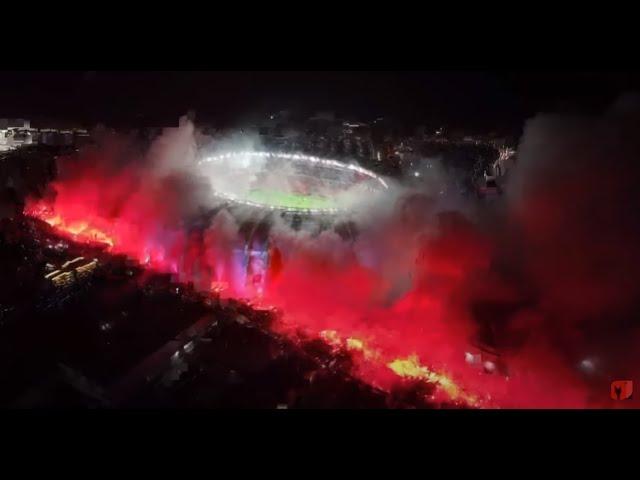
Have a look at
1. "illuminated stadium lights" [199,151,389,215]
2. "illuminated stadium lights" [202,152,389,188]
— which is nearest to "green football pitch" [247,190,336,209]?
"illuminated stadium lights" [199,151,389,215]

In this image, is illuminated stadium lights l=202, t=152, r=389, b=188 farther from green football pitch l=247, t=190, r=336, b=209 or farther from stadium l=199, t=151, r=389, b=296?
green football pitch l=247, t=190, r=336, b=209

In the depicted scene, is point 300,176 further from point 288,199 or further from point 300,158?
point 288,199

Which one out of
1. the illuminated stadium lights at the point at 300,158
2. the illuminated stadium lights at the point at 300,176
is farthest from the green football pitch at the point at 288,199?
the illuminated stadium lights at the point at 300,158

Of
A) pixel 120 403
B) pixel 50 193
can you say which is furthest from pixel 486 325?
pixel 50 193

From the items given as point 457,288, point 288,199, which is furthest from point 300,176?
point 457,288

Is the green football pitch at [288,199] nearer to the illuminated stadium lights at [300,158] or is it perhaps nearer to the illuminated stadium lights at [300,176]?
the illuminated stadium lights at [300,176]

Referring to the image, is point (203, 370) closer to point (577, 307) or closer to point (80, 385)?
point (80, 385)

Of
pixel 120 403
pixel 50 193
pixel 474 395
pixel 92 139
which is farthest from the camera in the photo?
pixel 92 139

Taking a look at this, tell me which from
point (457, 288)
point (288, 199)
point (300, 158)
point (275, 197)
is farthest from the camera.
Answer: point (300, 158)
